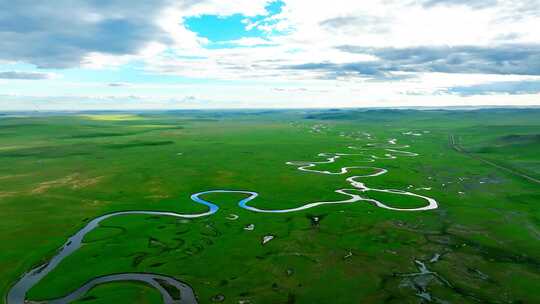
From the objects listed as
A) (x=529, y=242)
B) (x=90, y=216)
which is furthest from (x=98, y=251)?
(x=529, y=242)

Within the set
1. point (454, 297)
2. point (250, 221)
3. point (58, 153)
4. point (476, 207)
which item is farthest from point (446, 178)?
point (58, 153)

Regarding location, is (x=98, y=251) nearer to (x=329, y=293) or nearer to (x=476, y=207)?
(x=329, y=293)

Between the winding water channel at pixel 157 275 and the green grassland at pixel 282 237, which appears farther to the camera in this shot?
the green grassland at pixel 282 237

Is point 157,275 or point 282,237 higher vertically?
point 282,237

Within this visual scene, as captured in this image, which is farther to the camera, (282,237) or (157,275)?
(282,237)

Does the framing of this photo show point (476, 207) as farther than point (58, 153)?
No

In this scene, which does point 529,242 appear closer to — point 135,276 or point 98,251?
point 135,276

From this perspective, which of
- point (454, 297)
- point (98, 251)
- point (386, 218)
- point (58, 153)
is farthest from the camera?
point (58, 153)

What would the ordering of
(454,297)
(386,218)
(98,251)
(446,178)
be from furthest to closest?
(446,178) → (386,218) → (98,251) → (454,297)

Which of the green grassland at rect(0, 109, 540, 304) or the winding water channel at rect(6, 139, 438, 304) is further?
the green grassland at rect(0, 109, 540, 304)
